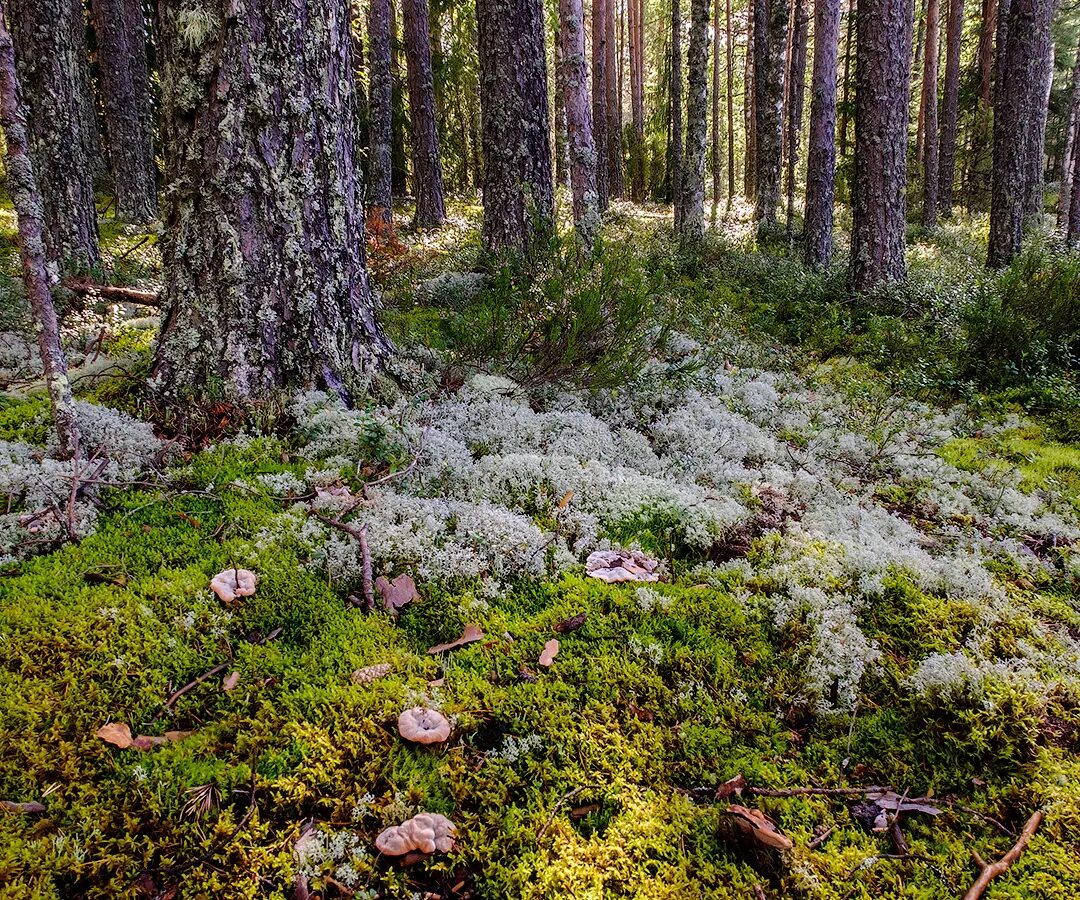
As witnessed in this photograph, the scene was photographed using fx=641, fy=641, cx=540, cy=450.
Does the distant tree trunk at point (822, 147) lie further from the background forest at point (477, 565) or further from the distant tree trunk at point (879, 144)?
the background forest at point (477, 565)

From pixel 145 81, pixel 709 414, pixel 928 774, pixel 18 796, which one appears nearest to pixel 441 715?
pixel 18 796

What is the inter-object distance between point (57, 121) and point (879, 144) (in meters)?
10.1

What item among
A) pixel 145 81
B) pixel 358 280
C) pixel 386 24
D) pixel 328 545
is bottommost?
pixel 328 545

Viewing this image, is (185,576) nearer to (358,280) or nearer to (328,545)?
(328,545)

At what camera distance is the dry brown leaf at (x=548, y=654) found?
2.40 m

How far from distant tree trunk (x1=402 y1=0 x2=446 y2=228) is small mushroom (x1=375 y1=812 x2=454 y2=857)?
13277 mm

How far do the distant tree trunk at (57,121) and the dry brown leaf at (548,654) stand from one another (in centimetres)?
757

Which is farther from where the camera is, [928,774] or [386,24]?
[386,24]

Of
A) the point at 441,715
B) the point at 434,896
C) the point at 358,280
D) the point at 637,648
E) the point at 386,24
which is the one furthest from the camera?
the point at 386,24

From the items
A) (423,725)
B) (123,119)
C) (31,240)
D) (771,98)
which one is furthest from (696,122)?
(423,725)

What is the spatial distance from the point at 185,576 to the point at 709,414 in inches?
141

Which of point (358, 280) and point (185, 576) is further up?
point (358, 280)

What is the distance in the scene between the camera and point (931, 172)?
1852 centimetres

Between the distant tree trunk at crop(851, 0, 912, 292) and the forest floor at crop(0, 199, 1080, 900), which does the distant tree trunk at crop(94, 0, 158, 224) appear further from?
the distant tree trunk at crop(851, 0, 912, 292)
